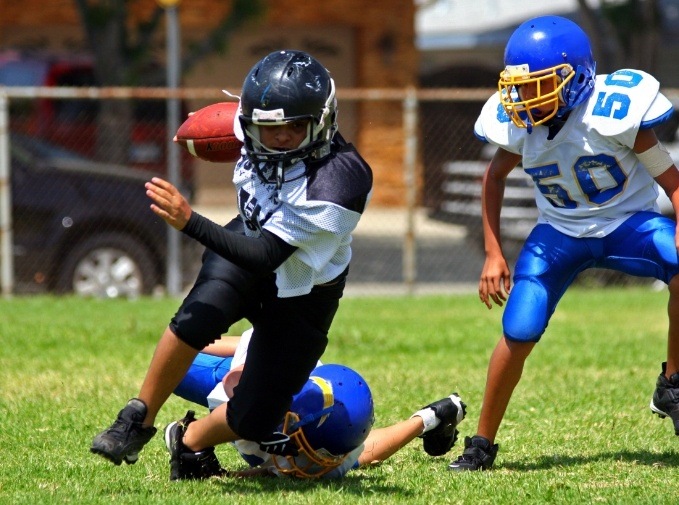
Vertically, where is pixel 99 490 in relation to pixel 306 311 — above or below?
below

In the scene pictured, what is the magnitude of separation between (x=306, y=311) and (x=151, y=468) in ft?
3.10

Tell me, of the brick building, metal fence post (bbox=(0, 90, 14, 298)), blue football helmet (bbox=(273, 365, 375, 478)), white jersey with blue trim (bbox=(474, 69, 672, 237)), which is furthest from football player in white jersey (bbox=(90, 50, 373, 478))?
the brick building

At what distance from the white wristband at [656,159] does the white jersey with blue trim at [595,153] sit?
68mm

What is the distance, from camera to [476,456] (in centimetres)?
476

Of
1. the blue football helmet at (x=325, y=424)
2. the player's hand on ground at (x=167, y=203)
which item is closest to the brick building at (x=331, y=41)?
the blue football helmet at (x=325, y=424)

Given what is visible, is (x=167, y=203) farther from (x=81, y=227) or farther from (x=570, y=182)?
(x=81, y=227)

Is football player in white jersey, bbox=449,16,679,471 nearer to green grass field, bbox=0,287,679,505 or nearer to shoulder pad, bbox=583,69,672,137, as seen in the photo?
shoulder pad, bbox=583,69,672,137

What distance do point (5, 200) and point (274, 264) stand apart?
6735mm

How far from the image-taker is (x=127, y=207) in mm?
10320

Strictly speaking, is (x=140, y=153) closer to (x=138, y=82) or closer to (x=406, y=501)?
(x=138, y=82)

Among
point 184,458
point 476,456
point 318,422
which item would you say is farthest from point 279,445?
point 476,456

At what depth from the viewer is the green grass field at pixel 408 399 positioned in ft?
14.2

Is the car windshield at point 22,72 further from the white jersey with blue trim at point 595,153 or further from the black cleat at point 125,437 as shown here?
the black cleat at point 125,437

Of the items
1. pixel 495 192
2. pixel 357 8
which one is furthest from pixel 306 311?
pixel 357 8
